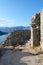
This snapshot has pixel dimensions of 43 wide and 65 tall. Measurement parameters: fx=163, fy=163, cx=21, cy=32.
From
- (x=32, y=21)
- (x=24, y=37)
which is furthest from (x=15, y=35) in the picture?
(x=32, y=21)

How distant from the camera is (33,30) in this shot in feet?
59.7

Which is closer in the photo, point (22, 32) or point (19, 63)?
point (19, 63)

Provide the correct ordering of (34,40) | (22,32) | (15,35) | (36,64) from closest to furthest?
(36,64) < (34,40) < (15,35) < (22,32)

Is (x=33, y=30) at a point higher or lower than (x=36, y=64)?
higher

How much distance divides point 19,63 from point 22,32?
4182cm

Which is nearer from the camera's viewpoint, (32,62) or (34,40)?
(32,62)

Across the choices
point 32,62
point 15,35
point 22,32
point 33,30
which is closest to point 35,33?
point 33,30

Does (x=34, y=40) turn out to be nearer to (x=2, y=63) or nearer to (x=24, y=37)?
(x=2, y=63)

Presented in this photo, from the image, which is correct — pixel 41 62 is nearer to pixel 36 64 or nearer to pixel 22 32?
pixel 36 64

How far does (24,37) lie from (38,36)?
3217 centimetres

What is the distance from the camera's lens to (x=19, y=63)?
10547 millimetres

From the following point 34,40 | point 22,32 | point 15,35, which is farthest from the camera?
point 22,32

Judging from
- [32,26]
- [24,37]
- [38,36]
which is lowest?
[24,37]

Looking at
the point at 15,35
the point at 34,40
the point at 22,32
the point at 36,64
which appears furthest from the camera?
the point at 22,32
